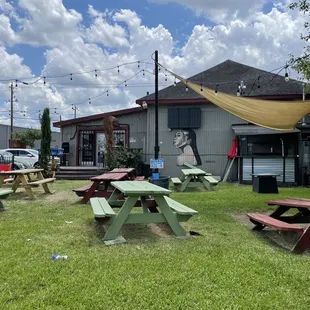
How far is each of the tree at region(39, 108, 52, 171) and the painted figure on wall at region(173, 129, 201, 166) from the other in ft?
17.1

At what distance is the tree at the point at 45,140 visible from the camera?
13078 mm

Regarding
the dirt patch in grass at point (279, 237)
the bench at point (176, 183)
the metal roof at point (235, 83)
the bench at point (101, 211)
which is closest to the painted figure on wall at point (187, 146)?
the metal roof at point (235, 83)

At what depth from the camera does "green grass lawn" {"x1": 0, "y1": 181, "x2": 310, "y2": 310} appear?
2.38 meters

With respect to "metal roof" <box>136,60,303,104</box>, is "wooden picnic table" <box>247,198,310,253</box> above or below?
below

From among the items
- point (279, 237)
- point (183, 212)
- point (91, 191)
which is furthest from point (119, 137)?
point (279, 237)

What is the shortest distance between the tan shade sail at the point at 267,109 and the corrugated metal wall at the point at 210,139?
6.07 metres

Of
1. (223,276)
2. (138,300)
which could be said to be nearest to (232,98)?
(223,276)

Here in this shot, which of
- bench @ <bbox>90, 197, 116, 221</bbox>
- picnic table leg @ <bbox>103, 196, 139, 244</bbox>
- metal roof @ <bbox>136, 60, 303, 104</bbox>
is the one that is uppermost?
metal roof @ <bbox>136, 60, 303, 104</bbox>

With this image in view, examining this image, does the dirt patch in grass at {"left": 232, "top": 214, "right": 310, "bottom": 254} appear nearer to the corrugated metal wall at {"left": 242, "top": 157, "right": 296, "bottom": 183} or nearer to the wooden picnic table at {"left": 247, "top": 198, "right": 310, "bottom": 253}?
the wooden picnic table at {"left": 247, "top": 198, "right": 310, "bottom": 253}

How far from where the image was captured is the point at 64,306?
2281 mm

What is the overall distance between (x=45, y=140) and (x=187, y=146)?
583 centimetres

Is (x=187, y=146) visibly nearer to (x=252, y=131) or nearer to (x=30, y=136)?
(x=252, y=131)

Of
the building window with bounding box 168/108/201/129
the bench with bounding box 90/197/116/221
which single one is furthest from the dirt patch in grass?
the building window with bounding box 168/108/201/129

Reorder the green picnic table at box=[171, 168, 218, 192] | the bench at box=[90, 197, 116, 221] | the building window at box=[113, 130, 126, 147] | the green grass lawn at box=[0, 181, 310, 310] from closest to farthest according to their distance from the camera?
the green grass lawn at box=[0, 181, 310, 310]
the bench at box=[90, 197, 116, 221]
the green picnic table at box=[171, 168, 218, 192]
the building window at box=[113, 130, 126, 147]
